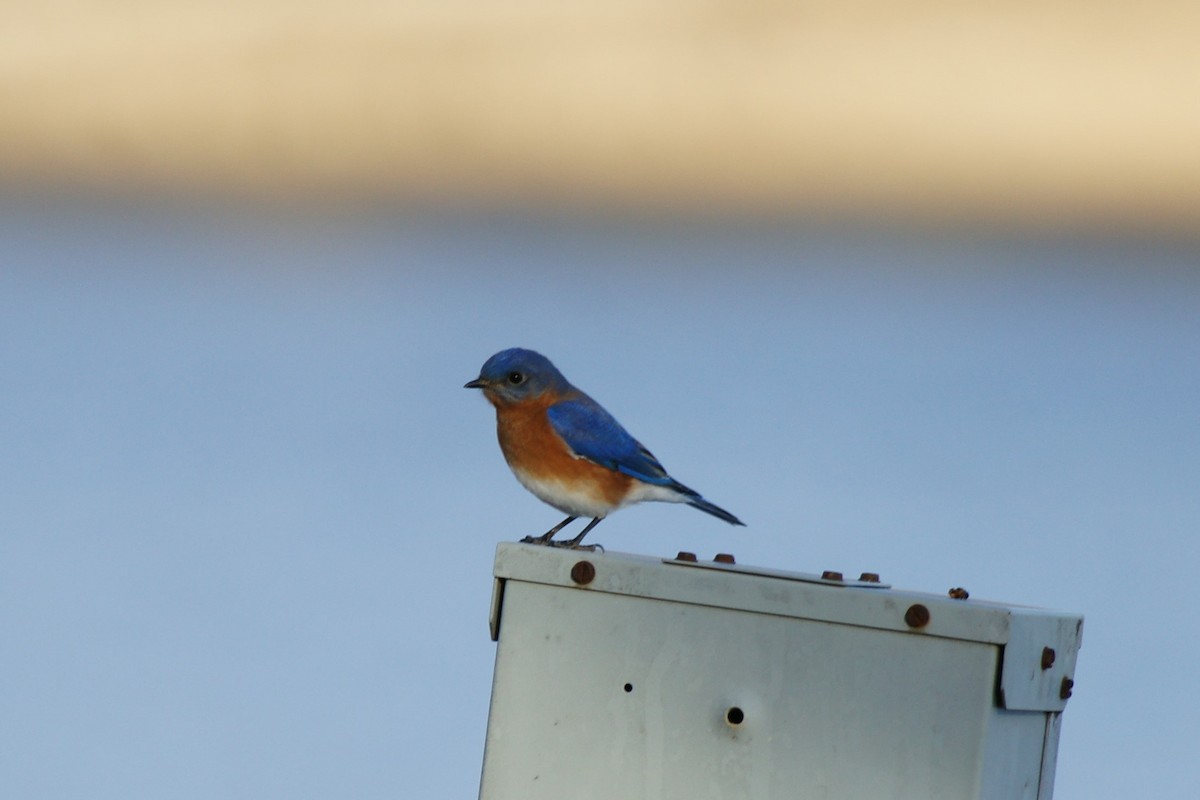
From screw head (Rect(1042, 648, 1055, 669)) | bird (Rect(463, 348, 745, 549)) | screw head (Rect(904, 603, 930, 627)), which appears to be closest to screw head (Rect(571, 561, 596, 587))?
screw head (Rect(904, 603, 930, 627))

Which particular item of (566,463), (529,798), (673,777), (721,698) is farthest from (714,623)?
(566,463)

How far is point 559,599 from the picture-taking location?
180 cm

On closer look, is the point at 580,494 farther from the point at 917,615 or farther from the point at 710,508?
the point at 917,615

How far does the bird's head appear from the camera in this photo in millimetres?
2979

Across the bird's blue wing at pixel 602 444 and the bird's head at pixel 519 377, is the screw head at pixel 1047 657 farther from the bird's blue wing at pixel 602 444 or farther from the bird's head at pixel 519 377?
the bird's head at pixel 519 377

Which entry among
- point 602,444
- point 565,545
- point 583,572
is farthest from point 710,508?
point 583,572

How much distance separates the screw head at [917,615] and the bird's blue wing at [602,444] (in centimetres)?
135

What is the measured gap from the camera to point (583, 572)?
1778 millimetres

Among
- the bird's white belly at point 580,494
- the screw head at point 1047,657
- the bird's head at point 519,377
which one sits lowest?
the screw head at point 1047,657

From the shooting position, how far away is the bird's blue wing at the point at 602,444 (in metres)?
2.93

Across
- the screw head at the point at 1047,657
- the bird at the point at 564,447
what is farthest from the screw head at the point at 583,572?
the bird at the point at 564,447

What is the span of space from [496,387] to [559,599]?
49.1 inches

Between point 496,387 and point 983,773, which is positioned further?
point 496,387

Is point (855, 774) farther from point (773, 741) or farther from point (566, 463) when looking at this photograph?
point (566, 463)
